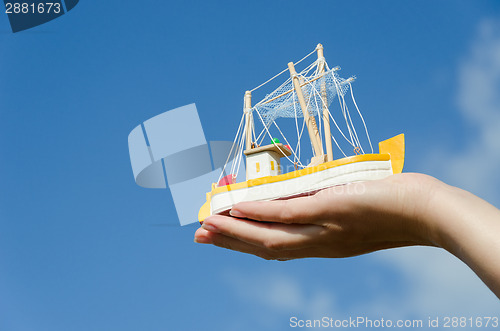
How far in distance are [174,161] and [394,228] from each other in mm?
Answer: 3066

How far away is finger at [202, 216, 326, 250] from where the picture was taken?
3490mm

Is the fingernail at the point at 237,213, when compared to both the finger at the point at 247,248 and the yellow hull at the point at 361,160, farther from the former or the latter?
the yellow hull at the point at 361,160

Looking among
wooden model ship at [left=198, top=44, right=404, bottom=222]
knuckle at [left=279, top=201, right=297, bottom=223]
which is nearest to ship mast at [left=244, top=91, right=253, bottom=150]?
wooden model ship at [left=198, top=44, right=404, bottom=222]

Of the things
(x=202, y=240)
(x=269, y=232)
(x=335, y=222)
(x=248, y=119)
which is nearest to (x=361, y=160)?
(x=335, y=222)

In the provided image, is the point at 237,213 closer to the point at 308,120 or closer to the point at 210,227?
the point at 210,227

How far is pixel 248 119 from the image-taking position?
A: 18.9 feet

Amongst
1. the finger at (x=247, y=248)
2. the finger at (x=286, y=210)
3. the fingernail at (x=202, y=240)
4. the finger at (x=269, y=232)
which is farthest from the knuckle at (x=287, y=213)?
the fingernail at (x=202, y=240)

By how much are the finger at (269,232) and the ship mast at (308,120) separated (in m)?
1.72

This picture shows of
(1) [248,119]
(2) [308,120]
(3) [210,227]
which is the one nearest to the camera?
(3) [210,227]

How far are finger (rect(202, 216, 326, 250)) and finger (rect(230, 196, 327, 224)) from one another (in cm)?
9

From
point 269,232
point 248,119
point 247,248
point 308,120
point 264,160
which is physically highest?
point 248,119

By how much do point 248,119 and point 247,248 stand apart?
218 cm

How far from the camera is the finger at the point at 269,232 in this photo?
349cm

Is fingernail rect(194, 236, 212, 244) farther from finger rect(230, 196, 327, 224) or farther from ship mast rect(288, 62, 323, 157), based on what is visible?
ship mast rect(288, 62, 323, 157)
